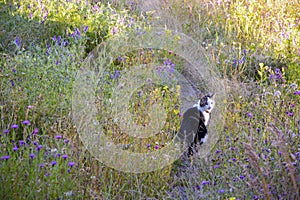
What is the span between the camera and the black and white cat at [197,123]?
12.2 feet

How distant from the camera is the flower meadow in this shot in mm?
2484

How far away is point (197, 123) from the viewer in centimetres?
377

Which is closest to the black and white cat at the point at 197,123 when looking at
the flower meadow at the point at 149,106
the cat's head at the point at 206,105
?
the cat's head at the point at 206,105

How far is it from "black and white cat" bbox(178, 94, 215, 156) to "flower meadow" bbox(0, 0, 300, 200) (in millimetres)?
140

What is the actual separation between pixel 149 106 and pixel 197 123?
1.53ft

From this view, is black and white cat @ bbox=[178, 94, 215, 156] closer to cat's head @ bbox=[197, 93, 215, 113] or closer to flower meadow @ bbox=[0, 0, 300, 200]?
cat's head @ bbox=[197, 93, 215, 113]

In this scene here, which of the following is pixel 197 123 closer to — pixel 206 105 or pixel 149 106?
pixel 206 105

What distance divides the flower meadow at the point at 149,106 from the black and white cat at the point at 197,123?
140mm

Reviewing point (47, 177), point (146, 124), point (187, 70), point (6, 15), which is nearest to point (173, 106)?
point (146, 124)

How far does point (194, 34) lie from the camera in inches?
230

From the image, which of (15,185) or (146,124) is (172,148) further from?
(15,185)

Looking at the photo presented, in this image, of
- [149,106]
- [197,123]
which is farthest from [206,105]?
[149,106]

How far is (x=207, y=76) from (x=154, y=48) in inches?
31.7

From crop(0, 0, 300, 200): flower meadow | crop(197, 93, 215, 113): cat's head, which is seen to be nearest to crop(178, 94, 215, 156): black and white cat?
crop(197, 93, 215, 113): cat's head
